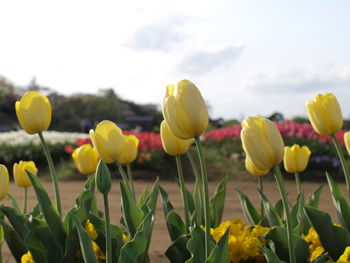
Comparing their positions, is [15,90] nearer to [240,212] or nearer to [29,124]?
[240,212]

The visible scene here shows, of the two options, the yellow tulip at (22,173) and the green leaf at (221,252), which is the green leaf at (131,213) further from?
the yellow tulip at (22,173)

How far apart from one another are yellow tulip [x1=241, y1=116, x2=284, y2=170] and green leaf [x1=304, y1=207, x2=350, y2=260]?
0.71 m

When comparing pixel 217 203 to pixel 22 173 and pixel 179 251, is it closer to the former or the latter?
pixel 179 251

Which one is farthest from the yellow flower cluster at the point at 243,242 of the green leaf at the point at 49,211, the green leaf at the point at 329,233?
the green leaf at the point at 49,211

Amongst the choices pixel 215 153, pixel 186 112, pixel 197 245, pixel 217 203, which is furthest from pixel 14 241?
pixel 215 153

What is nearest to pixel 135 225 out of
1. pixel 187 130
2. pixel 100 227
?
pixel 100 227

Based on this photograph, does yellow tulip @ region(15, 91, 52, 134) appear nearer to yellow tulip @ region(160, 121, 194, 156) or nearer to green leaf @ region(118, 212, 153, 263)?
yellow tulip @ region(160, 121, 194, 156)

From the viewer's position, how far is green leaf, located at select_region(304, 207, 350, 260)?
230cm

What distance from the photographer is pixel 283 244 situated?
7.44ft

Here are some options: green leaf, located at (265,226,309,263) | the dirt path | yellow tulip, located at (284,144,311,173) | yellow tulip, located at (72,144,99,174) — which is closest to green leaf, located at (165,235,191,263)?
green leaf, located at (265,226,309,263)

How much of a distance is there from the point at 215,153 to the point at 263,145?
32.9 feet

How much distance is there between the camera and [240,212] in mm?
5477

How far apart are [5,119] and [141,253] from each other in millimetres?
31685

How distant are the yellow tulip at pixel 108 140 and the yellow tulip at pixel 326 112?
85cm
